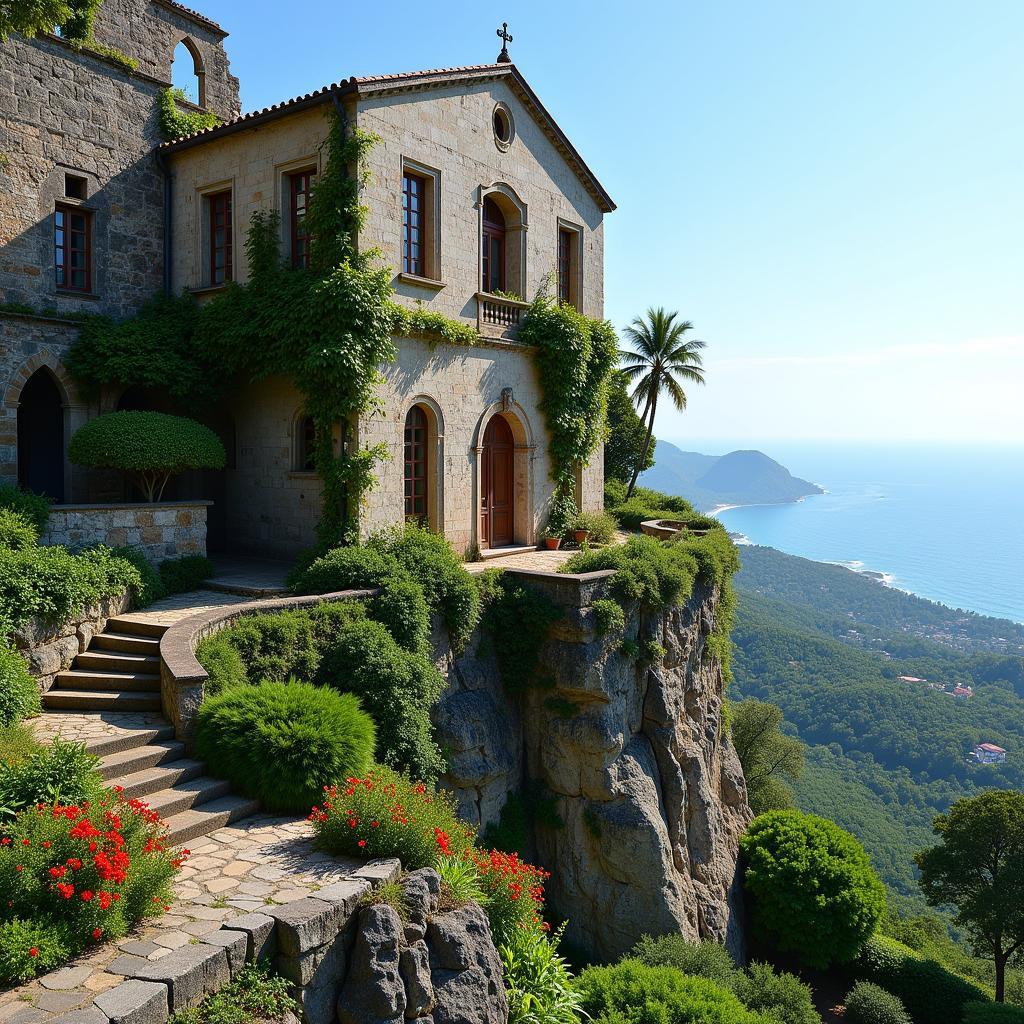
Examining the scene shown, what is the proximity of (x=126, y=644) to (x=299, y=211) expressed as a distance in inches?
388

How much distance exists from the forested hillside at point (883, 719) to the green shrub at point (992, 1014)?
27.4 m

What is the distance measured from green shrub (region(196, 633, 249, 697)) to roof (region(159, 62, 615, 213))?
10726 mm

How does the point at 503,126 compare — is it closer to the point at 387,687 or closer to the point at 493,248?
the point at 493,248

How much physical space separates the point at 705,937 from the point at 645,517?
12671 mm

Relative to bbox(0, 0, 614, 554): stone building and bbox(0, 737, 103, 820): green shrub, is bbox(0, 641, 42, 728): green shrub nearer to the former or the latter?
bbox(0, 737, 103, 820): green shrub

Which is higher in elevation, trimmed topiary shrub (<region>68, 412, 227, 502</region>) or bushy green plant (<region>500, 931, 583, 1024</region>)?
trimmed topiary shrub (<region>68, 412, 227, 502</region>)

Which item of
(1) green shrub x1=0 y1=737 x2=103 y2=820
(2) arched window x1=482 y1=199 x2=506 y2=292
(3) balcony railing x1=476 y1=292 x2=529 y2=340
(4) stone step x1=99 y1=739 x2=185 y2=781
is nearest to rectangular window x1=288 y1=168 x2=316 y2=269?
(3) balcony railing x1=476 y1=292 x2=529 y2=340

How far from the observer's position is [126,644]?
37.4ft

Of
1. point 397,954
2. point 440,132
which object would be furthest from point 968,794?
point 397,954

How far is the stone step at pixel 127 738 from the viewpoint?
8.73 metres

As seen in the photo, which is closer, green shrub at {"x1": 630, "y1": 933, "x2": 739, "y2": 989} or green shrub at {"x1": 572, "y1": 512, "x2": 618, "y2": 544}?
green shrub at {"x1": 630, "y1": 933, "x2": 739, "y2": 989}

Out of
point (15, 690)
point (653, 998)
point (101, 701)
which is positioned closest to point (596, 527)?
point (653, 998)

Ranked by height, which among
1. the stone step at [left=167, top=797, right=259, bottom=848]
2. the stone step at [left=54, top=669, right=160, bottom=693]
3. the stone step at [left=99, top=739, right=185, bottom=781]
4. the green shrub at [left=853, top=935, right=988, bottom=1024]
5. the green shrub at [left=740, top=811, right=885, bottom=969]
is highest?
the stone step at [left=54, top=669, right=160, bottom=693]

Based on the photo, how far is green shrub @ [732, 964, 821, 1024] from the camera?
50.2 feet
